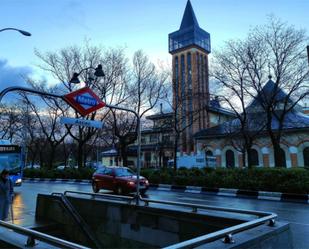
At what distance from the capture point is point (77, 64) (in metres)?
30.6

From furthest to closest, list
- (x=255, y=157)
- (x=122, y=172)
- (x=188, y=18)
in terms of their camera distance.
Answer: (x=188, y=18) < (x=255, y=157) < (x=122, y=172)

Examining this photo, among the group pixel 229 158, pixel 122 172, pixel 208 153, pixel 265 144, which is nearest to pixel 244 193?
pixel 122 172

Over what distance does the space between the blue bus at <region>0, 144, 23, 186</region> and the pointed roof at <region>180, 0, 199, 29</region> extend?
76.4 metres

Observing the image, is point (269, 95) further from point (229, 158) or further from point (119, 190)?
point (229, 158)

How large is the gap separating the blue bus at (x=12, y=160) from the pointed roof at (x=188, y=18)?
76.4 m

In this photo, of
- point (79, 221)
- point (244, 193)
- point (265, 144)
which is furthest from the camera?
point (265, 144)

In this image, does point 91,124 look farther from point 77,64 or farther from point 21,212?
point 77,64

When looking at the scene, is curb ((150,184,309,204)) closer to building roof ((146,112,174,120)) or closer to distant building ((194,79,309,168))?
building roof ((146,112,174,120))

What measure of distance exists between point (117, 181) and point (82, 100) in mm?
11332

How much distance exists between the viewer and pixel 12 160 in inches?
822

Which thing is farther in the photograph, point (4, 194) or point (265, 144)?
point (265, 144)

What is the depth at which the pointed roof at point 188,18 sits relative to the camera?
8950cm

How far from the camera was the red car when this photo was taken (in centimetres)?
1792

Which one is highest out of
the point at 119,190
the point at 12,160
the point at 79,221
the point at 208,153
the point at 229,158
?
the point at 208,153
